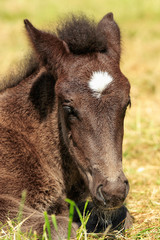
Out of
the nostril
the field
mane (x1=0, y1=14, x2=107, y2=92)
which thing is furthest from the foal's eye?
the field

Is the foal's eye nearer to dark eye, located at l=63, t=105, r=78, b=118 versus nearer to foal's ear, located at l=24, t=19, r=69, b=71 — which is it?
dark eye, located at l=63, t=105, r=78, b=118

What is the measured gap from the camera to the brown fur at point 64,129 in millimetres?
3576

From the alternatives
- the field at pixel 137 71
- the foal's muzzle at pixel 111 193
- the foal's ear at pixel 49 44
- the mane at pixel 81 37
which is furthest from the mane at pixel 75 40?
the foal's muzzle at pixel 111 193

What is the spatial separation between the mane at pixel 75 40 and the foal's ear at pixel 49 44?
12cm

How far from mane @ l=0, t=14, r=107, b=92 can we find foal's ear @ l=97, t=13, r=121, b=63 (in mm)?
60

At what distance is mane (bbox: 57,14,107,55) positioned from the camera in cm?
401

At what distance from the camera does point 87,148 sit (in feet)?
12.0

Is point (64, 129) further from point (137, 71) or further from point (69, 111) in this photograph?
point (137, 71)

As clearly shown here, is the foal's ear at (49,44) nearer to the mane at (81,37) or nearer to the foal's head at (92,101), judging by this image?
the foal's head at (92,101)

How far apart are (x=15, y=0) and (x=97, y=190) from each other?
1625cm

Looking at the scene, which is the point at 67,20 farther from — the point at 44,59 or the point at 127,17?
the point at 127,17

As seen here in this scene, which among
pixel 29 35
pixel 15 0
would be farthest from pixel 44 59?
pixel 15 0

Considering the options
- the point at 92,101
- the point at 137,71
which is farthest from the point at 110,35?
the point at 137,71

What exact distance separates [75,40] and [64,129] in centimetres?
88
